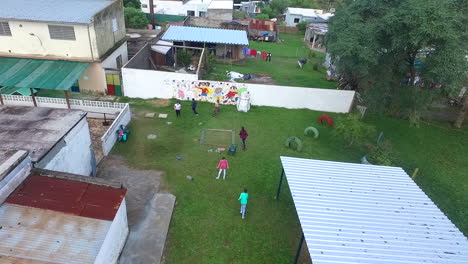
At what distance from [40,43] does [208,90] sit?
11516 millimetres

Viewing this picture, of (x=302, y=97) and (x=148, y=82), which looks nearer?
(x=148, y=82)

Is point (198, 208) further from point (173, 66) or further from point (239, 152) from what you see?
point (173, 66)

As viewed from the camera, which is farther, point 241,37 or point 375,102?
point 241,37

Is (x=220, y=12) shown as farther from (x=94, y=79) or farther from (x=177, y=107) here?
(x=177, y=107)

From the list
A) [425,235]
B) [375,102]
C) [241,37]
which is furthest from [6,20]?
[425,235]

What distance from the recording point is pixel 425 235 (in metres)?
9.15

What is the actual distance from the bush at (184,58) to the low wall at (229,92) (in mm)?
7506

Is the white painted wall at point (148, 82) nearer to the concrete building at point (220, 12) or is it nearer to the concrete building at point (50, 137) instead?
the concrete building at point (50, 137)

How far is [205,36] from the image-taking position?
99.5 ft

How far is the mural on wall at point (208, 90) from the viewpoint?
21578 mm

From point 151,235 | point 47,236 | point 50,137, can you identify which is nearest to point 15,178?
point 50,137

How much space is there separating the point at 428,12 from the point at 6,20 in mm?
24268

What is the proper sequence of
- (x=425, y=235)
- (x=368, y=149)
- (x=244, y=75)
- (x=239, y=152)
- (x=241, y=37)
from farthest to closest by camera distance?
(x=241, y=37) < (x=244, y=75) < (x=368, y=149) < (x=239, y=152) < (x=425, y=235)

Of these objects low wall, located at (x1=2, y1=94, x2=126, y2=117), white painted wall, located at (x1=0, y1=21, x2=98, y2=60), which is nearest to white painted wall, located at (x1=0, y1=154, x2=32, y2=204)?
low wall, located at (x1=2, y1=94, x2=126, y2=117)
